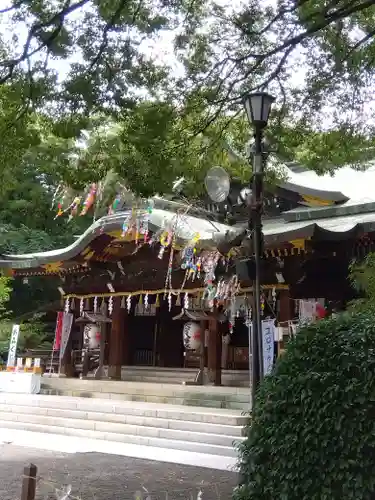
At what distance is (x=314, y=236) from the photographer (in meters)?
11.3

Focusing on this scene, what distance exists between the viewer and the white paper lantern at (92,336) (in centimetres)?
1803

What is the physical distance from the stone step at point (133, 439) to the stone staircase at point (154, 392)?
2.53 m

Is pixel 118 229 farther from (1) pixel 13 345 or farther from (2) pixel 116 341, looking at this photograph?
(1) pixel 13 345

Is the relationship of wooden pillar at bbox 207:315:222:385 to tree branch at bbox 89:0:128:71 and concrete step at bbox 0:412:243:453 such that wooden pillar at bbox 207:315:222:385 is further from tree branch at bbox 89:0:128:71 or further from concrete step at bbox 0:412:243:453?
tree branch at bbox 89:0:128:71

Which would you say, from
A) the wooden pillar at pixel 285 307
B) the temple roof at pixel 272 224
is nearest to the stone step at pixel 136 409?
the wooden pillar at pixel 285 307

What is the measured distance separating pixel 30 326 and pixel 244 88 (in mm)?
16315

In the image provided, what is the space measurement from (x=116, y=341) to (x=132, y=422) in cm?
546

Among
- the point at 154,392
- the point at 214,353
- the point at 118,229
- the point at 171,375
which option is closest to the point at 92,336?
the point at 171,375

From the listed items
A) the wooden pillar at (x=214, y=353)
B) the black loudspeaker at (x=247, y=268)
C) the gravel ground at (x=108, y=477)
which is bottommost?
the gravel ground at (x=108, y=477)

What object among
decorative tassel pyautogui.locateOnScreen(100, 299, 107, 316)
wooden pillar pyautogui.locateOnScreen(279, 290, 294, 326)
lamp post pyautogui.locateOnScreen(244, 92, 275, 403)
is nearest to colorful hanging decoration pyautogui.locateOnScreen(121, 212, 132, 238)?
decorative tassel pyautogui.locateOnScreen(100, 299, 107, 316)

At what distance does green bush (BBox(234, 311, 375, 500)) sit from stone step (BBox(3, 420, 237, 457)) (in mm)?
5382


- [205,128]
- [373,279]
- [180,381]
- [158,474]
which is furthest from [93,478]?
[180,381]

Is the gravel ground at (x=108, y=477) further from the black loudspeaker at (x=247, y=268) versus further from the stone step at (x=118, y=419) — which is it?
the black loudspeaker at (x=247, y=268)

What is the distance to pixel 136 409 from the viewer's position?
12289 millimetres
